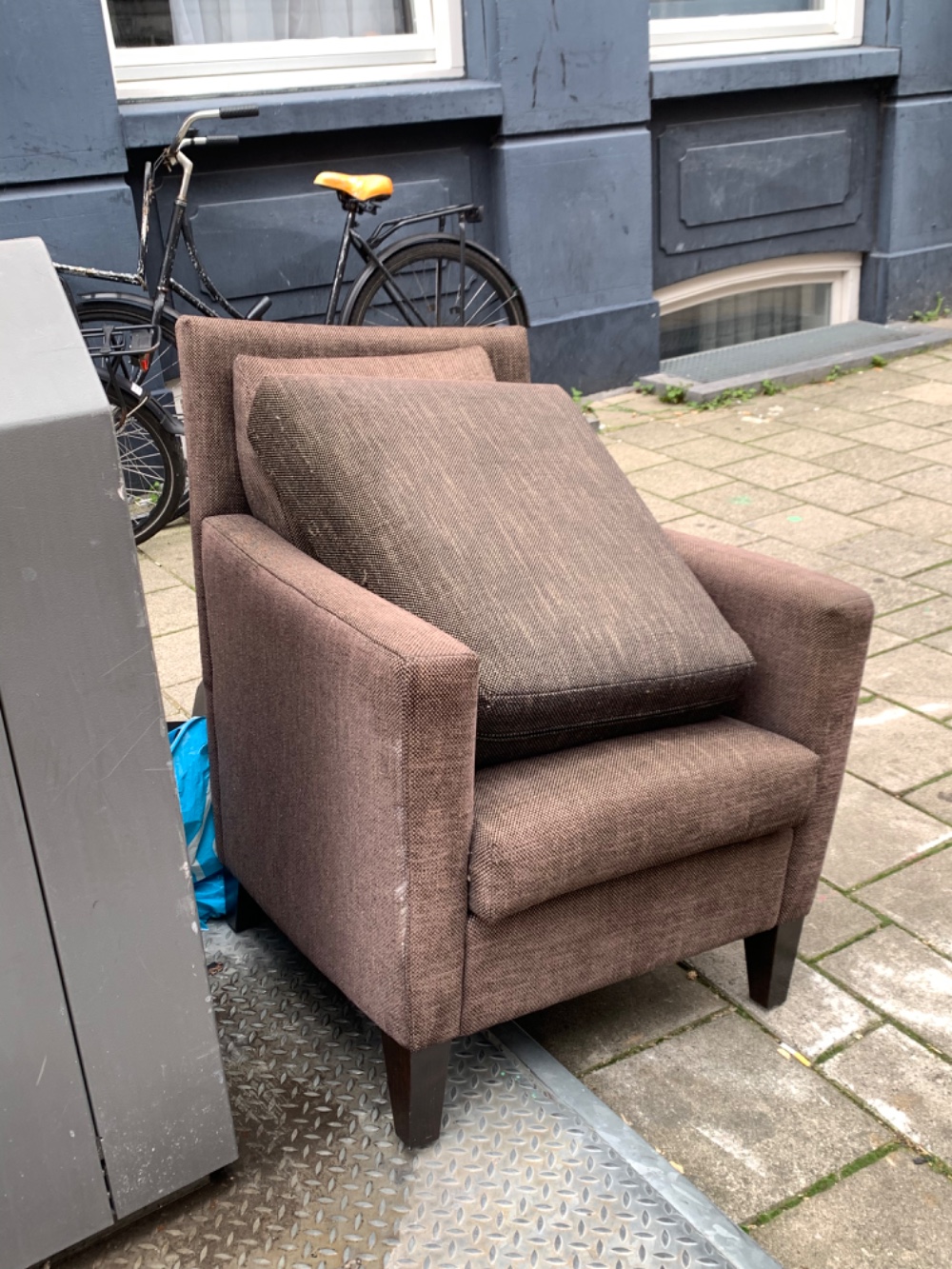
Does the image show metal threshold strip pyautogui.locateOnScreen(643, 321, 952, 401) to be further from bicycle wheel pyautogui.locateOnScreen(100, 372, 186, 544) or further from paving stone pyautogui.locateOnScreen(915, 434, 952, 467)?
bicycle wheel pyautogui.locateOnScreen(100, 372, 186, 544)

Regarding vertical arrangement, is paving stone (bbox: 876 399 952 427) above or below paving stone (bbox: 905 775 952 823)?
below

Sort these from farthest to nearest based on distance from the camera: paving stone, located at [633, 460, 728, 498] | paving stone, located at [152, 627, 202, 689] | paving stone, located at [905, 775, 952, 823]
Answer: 1. paving stone, located at [633, 460, 728, 498]
2. paving stone, located at [152, 627, 202, 689]
3. paving stone, located at [905, 775, 952, 823]

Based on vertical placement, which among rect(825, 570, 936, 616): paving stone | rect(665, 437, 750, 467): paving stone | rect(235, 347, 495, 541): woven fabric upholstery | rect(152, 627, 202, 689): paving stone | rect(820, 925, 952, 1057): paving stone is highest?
rect(235, 347, 495, 541): woven fabric upholstery

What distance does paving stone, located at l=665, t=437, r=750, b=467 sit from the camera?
5.40 meters

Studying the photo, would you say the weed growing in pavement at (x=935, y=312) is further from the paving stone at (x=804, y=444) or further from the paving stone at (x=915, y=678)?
the paving stone at (x=915, y=678)

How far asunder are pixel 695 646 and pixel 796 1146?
785mm

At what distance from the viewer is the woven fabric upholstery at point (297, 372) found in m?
2.22

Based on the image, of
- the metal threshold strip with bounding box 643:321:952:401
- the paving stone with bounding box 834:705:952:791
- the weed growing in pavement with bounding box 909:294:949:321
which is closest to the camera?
the paving stone with bounding box 834:705:952:791

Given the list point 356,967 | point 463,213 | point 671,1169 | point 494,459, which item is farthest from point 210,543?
point 463,213

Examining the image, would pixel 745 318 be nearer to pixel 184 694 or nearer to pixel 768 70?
pixel 768 70

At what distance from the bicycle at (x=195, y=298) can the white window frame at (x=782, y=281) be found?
4.52 ft

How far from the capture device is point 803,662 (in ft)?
7.07

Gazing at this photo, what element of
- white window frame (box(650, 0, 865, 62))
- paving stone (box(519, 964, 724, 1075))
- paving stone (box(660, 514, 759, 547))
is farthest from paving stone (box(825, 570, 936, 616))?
white window frame (box(650, 0, 865, 62))

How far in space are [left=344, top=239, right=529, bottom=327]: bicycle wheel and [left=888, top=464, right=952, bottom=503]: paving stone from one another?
1738 mm
